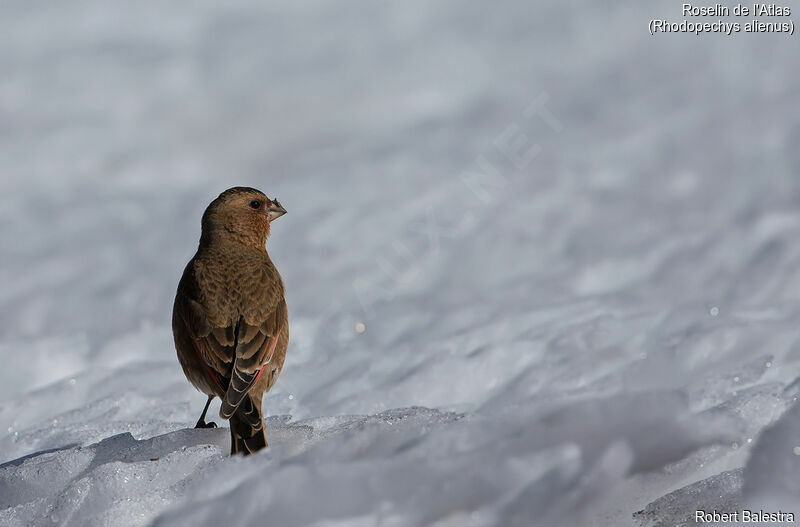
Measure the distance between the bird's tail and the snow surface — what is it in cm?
7

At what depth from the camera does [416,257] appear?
880cm

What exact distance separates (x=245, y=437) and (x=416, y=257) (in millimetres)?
5159

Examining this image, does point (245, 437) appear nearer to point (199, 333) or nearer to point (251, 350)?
point (251, 350)

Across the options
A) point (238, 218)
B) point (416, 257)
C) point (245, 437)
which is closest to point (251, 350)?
point (245, 437)

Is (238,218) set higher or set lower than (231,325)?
higher

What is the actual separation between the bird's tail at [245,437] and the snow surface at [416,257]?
0.07m

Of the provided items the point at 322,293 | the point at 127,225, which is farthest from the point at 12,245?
the point at 322,293

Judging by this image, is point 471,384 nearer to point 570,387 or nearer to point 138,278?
point 570,387

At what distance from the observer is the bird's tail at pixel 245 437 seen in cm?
364

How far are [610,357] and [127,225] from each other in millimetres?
5750

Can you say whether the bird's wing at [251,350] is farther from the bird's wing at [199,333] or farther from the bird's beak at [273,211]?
the bird's beak at [273,211]

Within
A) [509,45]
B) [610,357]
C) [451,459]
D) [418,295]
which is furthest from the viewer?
[509,45]

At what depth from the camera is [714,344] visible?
555cm

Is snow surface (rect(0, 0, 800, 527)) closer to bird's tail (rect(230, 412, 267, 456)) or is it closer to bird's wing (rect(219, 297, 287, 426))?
bird's tail (rect(230, 412, 267, 456))
